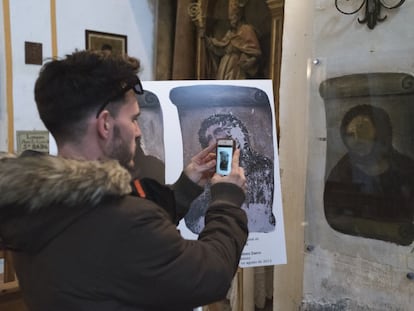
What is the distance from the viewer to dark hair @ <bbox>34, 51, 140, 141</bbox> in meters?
0.86

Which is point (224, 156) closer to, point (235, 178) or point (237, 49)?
point (235, 178)

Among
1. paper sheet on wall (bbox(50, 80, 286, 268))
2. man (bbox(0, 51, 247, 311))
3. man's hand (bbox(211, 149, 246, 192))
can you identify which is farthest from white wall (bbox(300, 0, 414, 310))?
man (bbox(0, 51, 247, 311))

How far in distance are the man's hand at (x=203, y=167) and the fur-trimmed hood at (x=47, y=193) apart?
53cm

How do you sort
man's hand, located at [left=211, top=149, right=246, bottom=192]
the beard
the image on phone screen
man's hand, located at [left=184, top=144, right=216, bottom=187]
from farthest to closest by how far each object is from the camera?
Result: man's hand, located at [left=184, top=144, right=216, bottom=187] → the image on phone screen → man's hand, located at [left=211, top=149, right=246, bottom=192] → the beard

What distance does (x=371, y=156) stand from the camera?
5.63 feet

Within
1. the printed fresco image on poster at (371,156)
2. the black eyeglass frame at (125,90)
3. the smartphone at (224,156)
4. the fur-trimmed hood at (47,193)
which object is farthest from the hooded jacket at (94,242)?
the printed fresco image on poster at (371,156)

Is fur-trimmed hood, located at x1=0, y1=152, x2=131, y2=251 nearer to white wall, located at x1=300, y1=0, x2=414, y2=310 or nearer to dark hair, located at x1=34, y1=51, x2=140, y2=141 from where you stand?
dark hair, located at x1=34, y1=51, x2=140, y2=141

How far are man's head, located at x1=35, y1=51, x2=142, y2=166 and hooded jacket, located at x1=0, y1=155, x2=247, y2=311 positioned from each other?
7 cm

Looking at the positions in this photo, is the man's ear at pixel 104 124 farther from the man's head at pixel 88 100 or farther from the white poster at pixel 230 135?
the white poster at pixel 230 135

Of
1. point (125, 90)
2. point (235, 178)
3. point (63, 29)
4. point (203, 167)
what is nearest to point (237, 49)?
point (63, 29)

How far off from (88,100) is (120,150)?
0.40 ft

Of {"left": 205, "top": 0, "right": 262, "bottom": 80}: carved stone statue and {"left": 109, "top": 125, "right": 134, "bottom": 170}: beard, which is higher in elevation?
{"left": 205, "top": 0, "right": 262, "bottom": 80}: carved stone statue

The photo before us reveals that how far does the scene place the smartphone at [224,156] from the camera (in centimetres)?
119

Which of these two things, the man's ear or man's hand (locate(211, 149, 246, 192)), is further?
man's hand (locate(211, 149, 246, 192))
